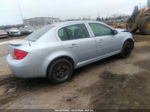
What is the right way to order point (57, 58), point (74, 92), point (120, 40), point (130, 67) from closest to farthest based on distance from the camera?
point (74, 92)
point (57, 58)
point (130, 67)
point (120, 40)

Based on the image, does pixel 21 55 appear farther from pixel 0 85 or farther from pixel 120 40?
pixel 120 40

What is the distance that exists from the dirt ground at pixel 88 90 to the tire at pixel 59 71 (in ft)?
0.54

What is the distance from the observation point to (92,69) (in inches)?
169

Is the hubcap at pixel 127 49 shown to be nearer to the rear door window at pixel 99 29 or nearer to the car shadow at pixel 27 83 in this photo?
the rear door window at pixel 99 29

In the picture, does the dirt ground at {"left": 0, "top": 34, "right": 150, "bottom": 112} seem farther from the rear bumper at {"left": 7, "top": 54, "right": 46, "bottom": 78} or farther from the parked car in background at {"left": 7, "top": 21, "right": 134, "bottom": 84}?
the rear bumper at {"left": 7, "top": 54, "right": 46, "bottom": 78}

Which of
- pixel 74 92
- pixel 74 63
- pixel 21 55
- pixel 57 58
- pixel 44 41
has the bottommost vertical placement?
pixel 74 92

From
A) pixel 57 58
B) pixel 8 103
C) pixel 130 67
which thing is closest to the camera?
pixel 8 103

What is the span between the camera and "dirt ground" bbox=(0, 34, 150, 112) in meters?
2.57

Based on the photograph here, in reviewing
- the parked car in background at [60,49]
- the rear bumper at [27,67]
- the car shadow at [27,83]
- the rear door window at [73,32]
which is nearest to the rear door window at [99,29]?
the parked car in background at [60,49]

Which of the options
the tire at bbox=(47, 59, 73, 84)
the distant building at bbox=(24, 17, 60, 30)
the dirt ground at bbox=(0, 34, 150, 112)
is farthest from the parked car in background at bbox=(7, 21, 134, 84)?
the distant building at bbox=(24, 17, 60, 30)

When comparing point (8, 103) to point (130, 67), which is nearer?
point (8, 103)

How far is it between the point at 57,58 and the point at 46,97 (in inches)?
38.5

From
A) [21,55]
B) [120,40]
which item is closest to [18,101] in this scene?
[21,55]

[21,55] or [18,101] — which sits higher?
[21,55]
